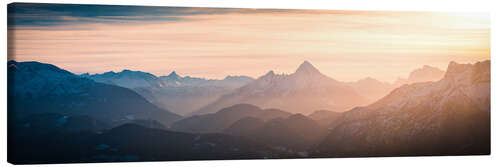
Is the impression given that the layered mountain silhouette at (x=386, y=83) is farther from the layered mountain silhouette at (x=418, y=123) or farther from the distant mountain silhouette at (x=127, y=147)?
the distant mountain silhouette at (x=127, y=147)

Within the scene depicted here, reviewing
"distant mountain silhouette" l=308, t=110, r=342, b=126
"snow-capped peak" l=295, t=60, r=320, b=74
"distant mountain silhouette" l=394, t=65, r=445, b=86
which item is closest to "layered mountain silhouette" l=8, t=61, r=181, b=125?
"snow-capped peak" l=295, t=60, r=320, b=74

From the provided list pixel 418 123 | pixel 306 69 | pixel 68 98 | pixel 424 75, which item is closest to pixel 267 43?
pixel 306 69

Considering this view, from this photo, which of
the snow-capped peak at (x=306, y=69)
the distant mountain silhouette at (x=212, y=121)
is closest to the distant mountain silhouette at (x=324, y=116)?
the snow-capped peak at (x=306, y=69)

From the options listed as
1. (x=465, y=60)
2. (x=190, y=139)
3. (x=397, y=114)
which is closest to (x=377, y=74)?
(x=397, y=114)

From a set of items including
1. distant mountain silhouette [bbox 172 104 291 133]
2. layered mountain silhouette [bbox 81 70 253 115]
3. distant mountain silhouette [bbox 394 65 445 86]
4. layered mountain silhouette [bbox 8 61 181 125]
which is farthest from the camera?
distant mountain silhouette [bbox 394 65 445 86]

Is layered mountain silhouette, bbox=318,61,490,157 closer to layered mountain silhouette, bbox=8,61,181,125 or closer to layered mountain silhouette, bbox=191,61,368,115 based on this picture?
layered mountain silhouette, bbox=191,61,368,115

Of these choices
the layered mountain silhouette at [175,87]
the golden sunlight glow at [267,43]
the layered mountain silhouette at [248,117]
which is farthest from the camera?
the layered mountain silhouette at [175,87]
